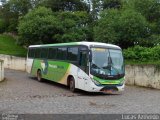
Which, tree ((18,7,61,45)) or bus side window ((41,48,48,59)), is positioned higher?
tree ((18,7,61,45))

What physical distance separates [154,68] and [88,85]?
330 inches

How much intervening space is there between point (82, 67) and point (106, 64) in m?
1.37

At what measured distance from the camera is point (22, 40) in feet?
155

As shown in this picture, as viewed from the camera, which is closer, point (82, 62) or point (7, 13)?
point (82, 62)

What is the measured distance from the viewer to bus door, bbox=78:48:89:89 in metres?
19.9

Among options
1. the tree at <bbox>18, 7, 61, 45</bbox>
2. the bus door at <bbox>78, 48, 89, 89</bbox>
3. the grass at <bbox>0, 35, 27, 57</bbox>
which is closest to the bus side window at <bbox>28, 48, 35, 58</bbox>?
the bus door at <bbox>78, 48, 89, 89</bbox>

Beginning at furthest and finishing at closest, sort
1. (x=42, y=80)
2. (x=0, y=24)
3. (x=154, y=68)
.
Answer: (x=0, y=24) → (x=42, y=80) → (x=154, y=68)

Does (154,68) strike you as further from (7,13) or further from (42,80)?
(7,13)

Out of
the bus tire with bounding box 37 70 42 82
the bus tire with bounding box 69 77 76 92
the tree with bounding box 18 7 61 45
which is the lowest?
the bus tire with bounding box 37 70 42 82

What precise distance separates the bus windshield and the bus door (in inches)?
16.5

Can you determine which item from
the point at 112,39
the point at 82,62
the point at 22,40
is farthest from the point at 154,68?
the point at 22,40

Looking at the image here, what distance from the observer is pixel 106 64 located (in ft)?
65.2

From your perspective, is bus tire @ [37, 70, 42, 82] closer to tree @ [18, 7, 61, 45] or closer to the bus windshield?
the bus windshield

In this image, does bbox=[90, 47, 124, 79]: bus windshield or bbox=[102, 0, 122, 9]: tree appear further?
bbox=[102, 0, 122, 9]: tree
